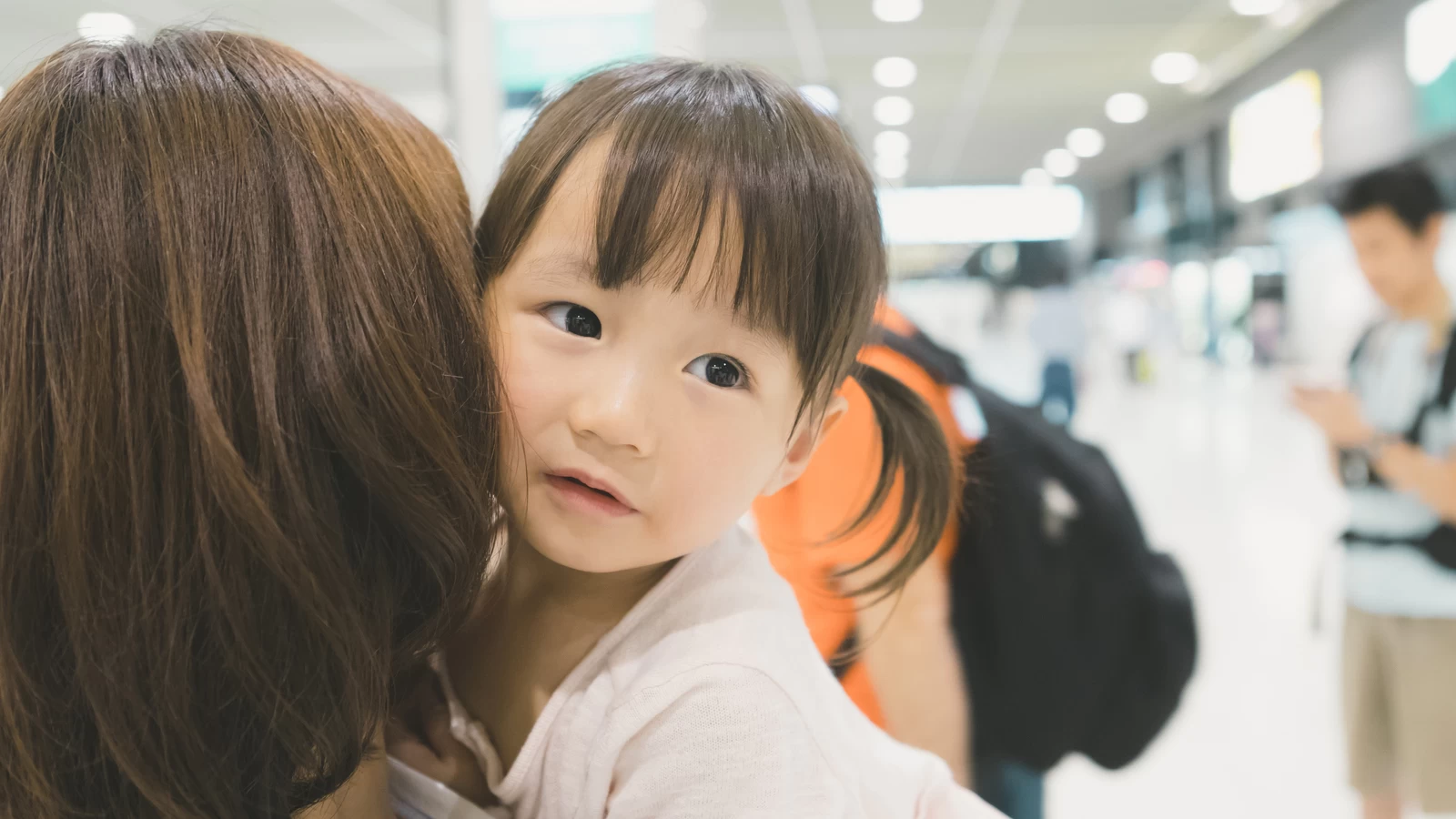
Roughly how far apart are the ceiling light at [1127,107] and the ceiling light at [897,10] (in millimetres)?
602

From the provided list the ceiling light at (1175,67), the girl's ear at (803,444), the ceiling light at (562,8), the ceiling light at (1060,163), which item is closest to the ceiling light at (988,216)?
the ceiling light at (1060,163)

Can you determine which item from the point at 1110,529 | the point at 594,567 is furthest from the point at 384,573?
the point at 1110,529

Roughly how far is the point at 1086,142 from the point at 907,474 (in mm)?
2285

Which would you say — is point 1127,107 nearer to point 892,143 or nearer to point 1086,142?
point 1086,142

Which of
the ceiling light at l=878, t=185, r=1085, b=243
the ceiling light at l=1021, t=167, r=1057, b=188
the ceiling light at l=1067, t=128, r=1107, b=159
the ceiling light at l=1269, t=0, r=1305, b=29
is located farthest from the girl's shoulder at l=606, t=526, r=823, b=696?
the ceiling light at l=1067, t=128, r=1107, b=159

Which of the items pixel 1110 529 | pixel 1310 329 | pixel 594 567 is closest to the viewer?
pixel 594 567

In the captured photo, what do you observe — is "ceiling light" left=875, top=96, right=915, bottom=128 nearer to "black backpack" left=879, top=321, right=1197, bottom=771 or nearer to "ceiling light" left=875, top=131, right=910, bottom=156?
"ceiling light" left=875, top=131, right=910, bottom=156

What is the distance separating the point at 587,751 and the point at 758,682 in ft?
0.35

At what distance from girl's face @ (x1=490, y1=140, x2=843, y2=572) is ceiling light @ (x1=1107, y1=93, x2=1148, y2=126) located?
2.36 metres

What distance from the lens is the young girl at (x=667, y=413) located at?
1.63 ft

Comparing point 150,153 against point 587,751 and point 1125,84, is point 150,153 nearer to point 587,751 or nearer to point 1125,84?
point 587,751

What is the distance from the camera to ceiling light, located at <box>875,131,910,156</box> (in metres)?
2.97

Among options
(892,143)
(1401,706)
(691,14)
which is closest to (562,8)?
(691,14)

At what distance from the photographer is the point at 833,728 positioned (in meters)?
0.56
